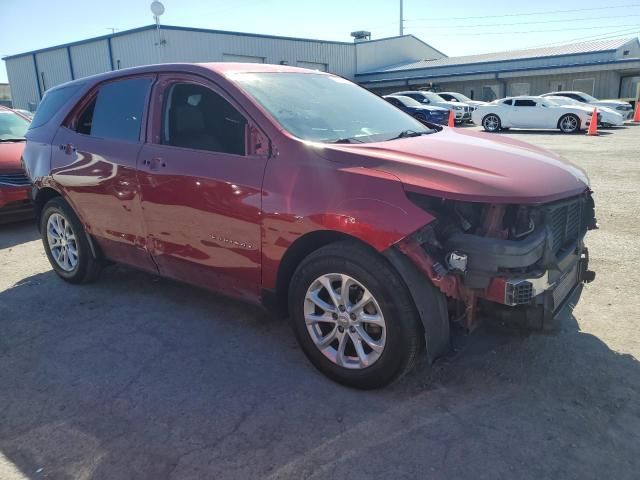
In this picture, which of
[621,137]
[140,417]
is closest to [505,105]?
[621,137]

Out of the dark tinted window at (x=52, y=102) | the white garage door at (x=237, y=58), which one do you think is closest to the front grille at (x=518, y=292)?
the dark tinted window at (x=52, y=102)

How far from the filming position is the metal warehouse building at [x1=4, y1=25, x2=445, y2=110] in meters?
27.6

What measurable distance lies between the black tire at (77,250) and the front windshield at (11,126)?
12.8 feet

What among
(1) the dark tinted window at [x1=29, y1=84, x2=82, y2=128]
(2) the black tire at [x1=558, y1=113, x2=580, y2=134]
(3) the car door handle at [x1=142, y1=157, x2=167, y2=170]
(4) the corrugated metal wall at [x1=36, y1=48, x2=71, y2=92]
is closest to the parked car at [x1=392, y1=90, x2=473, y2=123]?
(2) the black tire at [x1=558, y1=113, x2=580, y2=134]

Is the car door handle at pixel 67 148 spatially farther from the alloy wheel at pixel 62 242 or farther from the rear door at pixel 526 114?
the rear door at pixel 526 114

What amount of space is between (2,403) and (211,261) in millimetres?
1462

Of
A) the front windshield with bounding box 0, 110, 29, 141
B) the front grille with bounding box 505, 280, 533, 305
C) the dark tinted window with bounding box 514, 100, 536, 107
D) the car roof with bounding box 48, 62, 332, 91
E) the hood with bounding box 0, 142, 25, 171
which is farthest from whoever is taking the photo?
the dark tinted window with bounding box 514, 100, 536, 107

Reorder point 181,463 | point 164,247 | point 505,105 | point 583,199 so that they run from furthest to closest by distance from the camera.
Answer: point 505,105, point 164,247, point 583,199, point 181,463

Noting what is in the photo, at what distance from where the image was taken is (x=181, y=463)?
2473 mm

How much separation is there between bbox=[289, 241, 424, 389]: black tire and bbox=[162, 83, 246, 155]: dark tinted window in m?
0.92

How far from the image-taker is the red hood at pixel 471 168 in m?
2.60

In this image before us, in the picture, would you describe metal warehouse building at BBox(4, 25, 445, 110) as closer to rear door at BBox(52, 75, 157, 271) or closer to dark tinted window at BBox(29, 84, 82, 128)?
dark tinted window at BBox(29, 84, 82, 128)

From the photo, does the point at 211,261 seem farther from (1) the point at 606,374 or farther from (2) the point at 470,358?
(1) the point at 606,374

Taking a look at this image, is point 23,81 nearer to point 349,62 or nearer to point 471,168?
point 349,62
